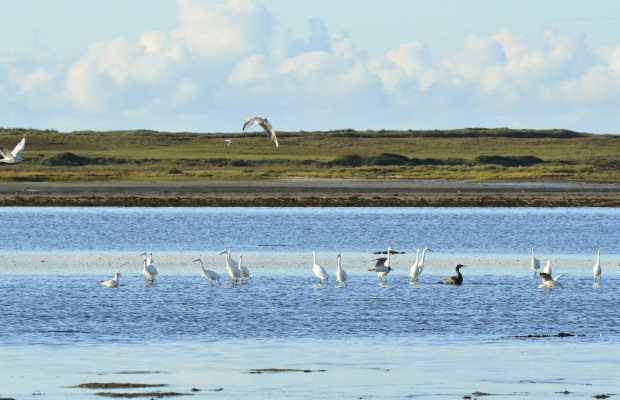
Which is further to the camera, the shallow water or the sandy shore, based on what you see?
the sandy shore

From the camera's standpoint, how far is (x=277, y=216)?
5041 centimetres

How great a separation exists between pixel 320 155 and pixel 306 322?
125 metres

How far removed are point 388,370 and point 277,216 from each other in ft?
120

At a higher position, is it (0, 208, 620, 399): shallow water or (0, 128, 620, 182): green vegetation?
(0, 128, 620, 182): green vegetation

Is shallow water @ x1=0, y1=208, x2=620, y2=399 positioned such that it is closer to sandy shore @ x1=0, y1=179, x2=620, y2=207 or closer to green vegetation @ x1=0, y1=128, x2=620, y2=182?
sandy shore @ x1=0, y1=179, x2=620, y2=207

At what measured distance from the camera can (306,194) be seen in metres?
62.3

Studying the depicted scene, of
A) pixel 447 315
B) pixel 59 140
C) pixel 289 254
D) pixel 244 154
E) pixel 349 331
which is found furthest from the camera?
pixel 59 140

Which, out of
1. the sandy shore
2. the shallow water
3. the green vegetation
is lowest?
the shallow water

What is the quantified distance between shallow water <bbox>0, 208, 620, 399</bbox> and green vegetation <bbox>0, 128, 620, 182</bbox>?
48992 millimetres

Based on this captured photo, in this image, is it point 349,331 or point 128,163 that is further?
point 128,163

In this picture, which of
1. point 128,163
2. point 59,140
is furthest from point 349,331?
point 59,140

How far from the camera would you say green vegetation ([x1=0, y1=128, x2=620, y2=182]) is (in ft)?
309

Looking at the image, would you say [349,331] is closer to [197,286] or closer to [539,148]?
[197,286]

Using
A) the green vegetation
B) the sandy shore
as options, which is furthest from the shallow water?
the green vegetation
